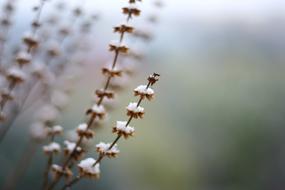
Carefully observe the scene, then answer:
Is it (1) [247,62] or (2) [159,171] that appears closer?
(2) [159,171]

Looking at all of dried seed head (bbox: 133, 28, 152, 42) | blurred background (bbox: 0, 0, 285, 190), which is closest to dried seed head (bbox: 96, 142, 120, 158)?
dried seed head (bbox: 133, 28, 152, 42)

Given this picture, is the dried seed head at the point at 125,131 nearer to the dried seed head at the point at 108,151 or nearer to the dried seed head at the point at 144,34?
the dried seed head at the point at 108,151

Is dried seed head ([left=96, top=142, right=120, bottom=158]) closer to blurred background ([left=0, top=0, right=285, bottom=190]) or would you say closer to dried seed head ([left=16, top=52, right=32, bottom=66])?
dried seed head ([left=16, top=52, right=32, bottom=66])

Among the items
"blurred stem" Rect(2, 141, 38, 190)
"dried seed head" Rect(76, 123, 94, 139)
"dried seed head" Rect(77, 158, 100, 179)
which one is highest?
"blurred stem" Rect(2, 141, 38, 190)

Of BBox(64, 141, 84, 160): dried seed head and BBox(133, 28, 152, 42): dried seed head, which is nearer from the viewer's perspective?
BBox(64, 141, 84, 160): dried seed head

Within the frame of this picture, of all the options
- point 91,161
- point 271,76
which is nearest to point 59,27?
point 91,161

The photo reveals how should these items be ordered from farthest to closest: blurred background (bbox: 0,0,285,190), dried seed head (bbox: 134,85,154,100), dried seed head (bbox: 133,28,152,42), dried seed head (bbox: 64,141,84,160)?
blurred background (bbox: 0,0,285,190) < dried seed head (bbox: 133,28,152,42) < dried seed head (bbox: 64,141,84,160) < dried seed head (bbox: 134,85,154,100)

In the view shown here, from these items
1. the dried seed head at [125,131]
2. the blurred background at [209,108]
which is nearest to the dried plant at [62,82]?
the dried seed head at [125,131]

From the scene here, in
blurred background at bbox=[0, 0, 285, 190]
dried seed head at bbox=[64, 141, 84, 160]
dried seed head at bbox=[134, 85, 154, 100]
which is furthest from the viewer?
blurred background at bbox=[0, 0, 285, 190]

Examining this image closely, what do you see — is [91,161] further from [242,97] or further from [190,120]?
[242,97]
